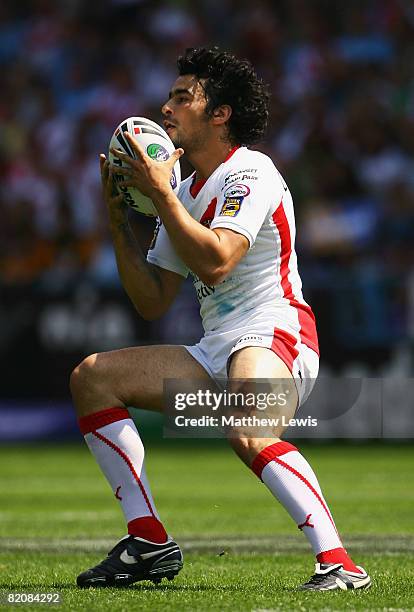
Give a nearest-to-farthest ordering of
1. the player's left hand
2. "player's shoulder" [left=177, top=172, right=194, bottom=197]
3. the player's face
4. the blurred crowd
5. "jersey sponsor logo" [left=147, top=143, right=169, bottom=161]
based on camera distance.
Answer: the player's left hand, "jersey sponsor logo" [left=147, top=143, right=169, bottom=161], the player's face, "player's shoulder" [left=177, top=172, right=194, bottom=197], the blurred crowd

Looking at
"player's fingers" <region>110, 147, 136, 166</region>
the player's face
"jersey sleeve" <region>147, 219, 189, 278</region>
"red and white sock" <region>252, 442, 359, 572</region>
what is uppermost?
the player's face

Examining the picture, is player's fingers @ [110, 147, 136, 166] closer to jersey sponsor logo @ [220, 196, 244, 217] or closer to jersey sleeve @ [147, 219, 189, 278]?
jersey sponsor logo @ [220, 196, 244, 217]

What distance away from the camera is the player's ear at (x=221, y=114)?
544 cm

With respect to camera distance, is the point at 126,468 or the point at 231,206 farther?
the point at 126,468

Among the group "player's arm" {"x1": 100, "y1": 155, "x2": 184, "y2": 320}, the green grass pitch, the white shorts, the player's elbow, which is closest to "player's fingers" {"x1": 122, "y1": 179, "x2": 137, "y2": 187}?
"player's arm" {"x1": 100, "y1": 155, "x2": 184, "y2": 320}

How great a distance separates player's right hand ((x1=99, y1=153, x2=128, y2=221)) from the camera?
5305 mm

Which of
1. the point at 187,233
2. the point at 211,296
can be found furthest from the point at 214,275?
the point at 211,296

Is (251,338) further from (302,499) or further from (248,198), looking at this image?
(302,499)

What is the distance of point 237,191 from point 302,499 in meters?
1.23

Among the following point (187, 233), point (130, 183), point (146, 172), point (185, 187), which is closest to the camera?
point (187, 233)

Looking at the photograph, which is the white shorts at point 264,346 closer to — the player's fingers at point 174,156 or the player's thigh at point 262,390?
the player's thigh at point 262,390

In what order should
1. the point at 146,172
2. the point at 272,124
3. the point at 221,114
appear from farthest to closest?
the point at 272,124 < the point at 221,114 < the point at 146,172

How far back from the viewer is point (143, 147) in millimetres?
5152

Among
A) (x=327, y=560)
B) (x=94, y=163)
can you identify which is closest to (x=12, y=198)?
(x=94, y=163)
